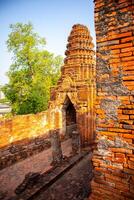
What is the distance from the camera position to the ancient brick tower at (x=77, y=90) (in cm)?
1114

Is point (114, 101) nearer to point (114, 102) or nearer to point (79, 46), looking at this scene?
point (114, 102)

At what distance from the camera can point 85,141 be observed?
35.9 ft

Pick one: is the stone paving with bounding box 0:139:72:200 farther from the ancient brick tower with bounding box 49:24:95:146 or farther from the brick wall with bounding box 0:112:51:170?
the ancient brick tower with bounding box 49:24:95:146

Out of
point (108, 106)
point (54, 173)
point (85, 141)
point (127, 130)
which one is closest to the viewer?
point (127, 130)

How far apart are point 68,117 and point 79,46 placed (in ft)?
16.2

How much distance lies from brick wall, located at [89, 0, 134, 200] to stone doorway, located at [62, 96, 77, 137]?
957 centimetres

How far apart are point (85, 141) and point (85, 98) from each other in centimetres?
243

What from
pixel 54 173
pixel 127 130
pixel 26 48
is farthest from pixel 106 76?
pixel 26 48

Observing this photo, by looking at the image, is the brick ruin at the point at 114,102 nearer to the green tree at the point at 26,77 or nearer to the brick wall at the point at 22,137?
the brick wall at the point at 22,137

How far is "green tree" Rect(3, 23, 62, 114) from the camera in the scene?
2077 cm

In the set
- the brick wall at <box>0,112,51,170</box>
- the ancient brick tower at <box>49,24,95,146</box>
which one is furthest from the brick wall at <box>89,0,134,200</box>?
the ancient brick tower at <box>49,24,95,146</box>

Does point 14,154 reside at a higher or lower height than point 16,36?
lower

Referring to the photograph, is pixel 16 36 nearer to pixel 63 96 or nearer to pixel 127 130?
Result: pixel 63 96

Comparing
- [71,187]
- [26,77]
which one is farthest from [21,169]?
[26,77]
